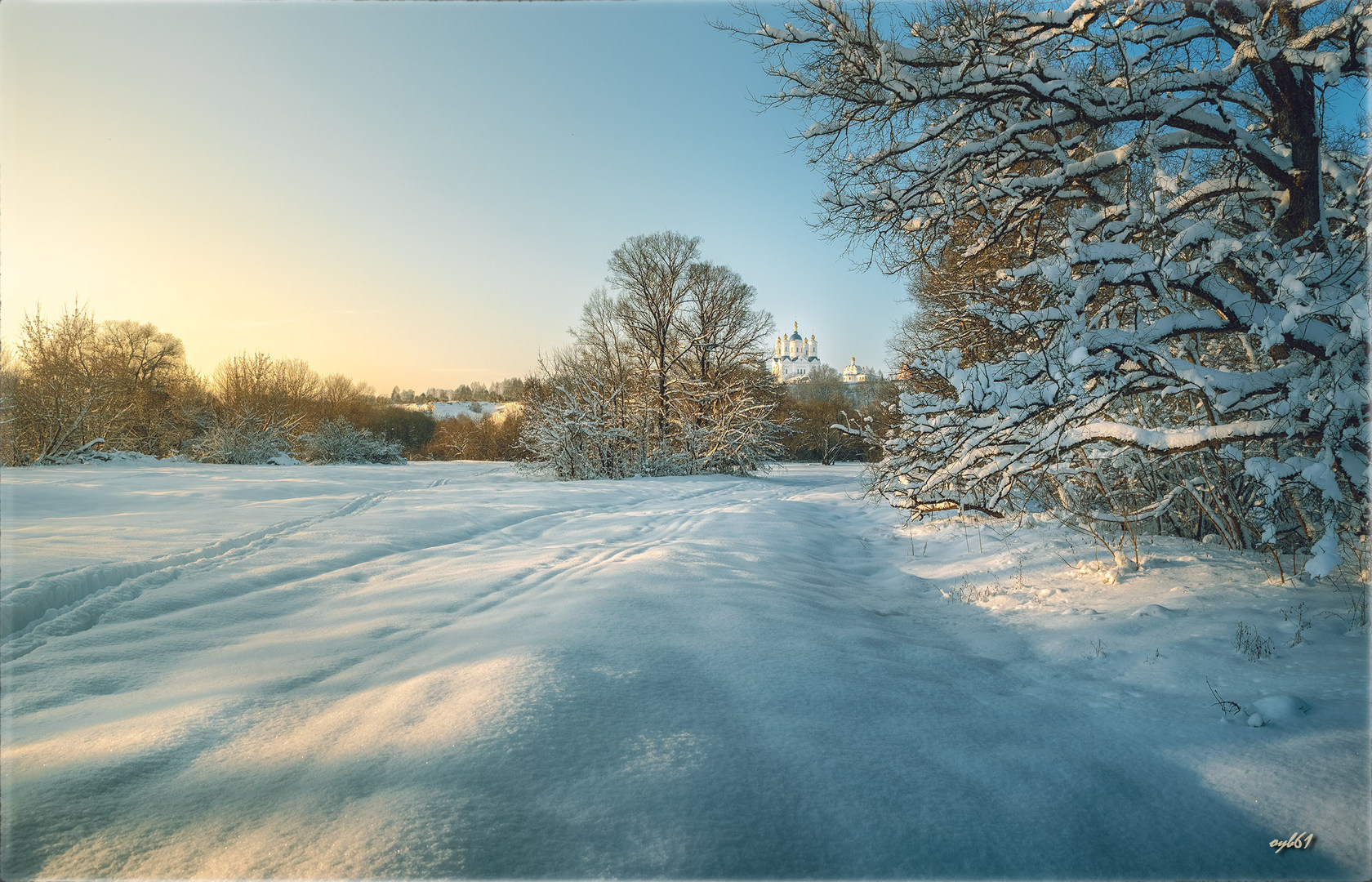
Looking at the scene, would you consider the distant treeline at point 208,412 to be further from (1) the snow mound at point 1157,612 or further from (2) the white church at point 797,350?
(2) the white church at point 797,350

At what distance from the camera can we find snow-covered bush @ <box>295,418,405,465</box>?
2086cm

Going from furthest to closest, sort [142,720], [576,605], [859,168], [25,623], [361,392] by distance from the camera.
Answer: [361,392]
[859,168]
[576,605]
[25,623]
[142,720]

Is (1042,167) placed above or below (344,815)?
above

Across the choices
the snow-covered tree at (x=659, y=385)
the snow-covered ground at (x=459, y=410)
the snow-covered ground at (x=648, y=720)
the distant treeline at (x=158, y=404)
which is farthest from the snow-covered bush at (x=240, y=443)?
the snow-covered ground at (x=648, y=720)

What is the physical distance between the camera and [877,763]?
210 centimetres

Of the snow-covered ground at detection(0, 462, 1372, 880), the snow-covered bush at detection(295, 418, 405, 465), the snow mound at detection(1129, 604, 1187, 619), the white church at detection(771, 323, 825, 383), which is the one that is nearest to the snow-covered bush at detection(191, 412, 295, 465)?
the snow-covered bush at detection(295, 418, 405, 465)

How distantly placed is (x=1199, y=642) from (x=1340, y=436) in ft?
4.36

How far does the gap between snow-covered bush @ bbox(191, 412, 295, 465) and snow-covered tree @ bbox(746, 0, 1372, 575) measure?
18788 mm

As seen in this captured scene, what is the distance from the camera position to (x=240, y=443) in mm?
16766

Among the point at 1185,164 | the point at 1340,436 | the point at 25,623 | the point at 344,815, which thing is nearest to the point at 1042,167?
the point at 1185,164

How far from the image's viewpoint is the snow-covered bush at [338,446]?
20859 millimetres

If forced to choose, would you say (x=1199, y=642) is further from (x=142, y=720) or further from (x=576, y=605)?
(x=142, y=720)

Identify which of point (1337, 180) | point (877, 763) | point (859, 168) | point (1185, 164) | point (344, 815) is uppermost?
point (859, 168)

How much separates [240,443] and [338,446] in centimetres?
447
